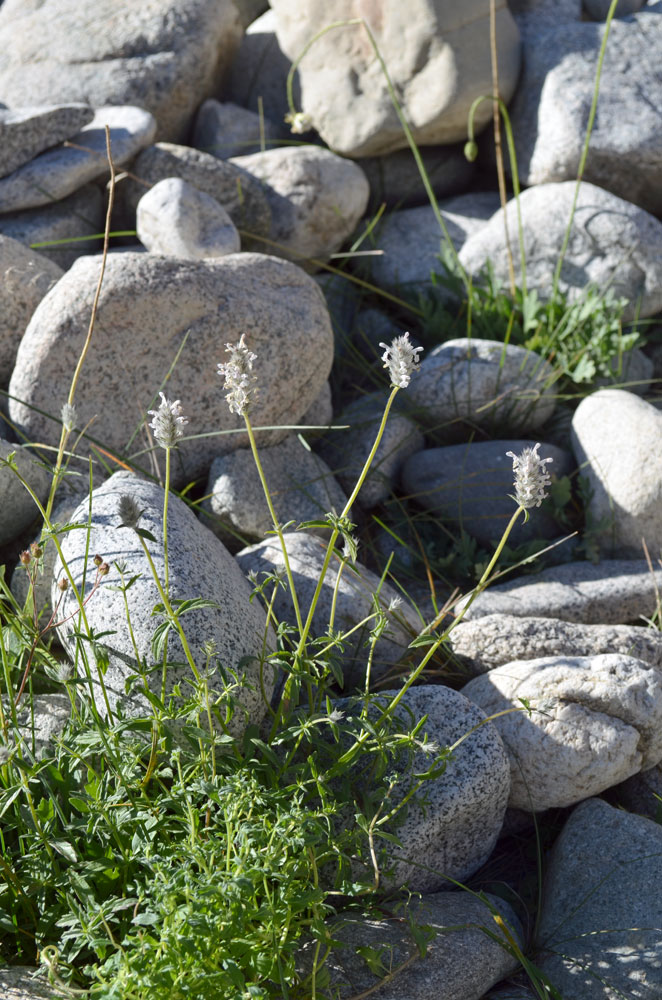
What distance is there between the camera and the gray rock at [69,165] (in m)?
4.75

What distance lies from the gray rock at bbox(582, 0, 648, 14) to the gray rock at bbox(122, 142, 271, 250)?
2.56 m

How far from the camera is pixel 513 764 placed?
323cm

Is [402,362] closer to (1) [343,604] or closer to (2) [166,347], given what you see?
(1) [343,604]

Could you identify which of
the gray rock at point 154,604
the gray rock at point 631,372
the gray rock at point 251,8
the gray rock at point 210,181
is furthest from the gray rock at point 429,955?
the gray rock at point 251,8

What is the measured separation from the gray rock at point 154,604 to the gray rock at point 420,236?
2.78 meters

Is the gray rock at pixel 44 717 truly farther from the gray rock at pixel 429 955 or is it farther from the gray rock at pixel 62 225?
the gray rock at pixel 62 225

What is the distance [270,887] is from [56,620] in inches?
42.0

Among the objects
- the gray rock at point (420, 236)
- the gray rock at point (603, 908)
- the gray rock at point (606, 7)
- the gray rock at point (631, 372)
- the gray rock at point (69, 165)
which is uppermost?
the gray rock at point (69, 165)

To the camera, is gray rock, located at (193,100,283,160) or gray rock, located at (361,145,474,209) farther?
gray rock, located at (361,145,474,209)

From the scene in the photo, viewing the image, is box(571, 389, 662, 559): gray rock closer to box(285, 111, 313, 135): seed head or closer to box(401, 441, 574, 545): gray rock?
box(401, 441, 574, 545): gray rock

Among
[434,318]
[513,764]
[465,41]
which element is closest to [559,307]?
[434,318]

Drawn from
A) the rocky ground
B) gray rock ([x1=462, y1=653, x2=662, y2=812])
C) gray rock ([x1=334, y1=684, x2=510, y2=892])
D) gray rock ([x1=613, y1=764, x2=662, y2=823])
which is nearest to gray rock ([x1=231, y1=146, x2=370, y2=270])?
the rocky ground

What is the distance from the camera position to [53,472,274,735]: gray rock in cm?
276

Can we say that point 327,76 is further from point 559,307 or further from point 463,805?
point 463,805
